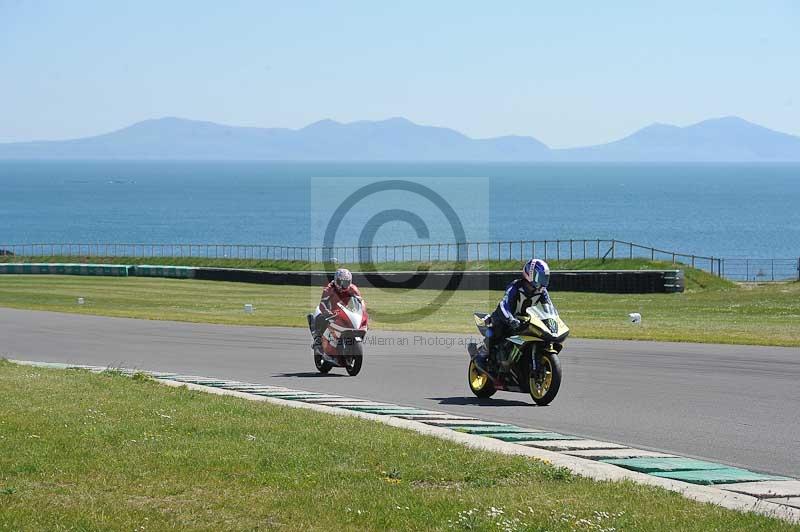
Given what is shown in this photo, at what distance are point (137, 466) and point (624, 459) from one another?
14.7 ft

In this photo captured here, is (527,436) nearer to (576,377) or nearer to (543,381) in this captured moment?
(543,381)

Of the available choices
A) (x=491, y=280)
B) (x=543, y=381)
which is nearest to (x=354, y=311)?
(x=543, y=381)

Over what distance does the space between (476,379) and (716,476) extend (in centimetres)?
698

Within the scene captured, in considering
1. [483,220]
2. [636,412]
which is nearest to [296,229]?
[483,220]

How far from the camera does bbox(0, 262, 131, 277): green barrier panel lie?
68062 millimetres

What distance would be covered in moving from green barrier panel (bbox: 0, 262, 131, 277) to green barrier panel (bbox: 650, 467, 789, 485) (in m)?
59.9

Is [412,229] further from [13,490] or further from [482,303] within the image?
[13,490]

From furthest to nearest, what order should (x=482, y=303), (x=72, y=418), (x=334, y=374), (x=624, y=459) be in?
(x=482, y=303) < (x=334, y=374) < (x=72, y=418) < (x=624, y=459)

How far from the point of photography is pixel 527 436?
1276 centimetres

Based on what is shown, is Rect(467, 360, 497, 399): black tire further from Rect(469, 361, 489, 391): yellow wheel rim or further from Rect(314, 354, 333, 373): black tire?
Rect(314, 354, 333, 373): black tire

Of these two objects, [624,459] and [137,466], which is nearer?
[137,466]

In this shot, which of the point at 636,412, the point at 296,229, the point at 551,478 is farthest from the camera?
the point at 296,229

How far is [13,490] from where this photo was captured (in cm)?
921

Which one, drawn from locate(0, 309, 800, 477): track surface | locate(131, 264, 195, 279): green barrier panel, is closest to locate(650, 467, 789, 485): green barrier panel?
locate(0, 309, 800, 477): track surface
